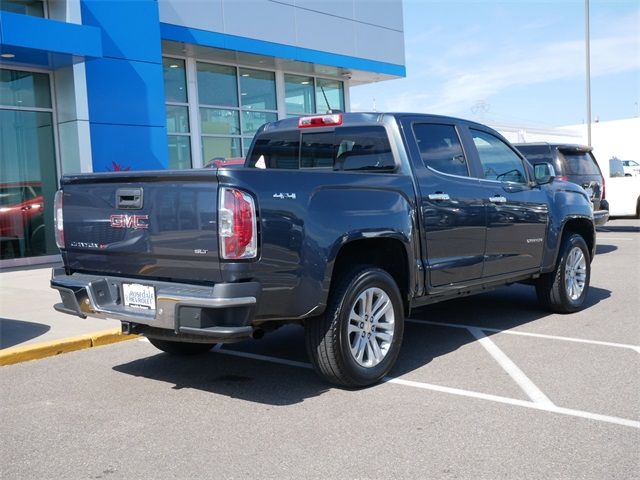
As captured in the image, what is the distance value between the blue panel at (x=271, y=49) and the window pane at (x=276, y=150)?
857 centimetres

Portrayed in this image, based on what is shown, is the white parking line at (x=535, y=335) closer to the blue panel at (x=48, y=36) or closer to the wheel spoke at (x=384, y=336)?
the wheel spoke at (x=384, y=336)

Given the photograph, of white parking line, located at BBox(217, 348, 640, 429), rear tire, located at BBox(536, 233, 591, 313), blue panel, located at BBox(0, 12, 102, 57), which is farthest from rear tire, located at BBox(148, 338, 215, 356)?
blue panel, located at BBox(0, 12, 102, 57)

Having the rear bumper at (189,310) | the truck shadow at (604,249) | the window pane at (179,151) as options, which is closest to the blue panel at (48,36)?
the window pane at (179,151)

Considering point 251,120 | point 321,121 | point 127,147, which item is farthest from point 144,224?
point 251,120

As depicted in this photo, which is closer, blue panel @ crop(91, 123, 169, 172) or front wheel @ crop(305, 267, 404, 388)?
front wheel @ crop(305, 267, 404, 388)

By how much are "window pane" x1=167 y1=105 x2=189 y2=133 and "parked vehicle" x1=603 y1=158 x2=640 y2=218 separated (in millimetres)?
10359

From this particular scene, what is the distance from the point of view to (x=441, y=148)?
6066 mm

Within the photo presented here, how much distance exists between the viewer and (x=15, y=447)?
4.09m

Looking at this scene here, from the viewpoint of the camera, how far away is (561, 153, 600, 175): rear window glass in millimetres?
12258

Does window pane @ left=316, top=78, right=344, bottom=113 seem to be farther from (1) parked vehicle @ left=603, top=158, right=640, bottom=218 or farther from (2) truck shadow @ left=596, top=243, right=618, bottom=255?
(2) truck shadow @ left=596, top=243, right=618, bottom=255

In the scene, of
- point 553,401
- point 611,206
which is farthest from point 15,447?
point 611,206

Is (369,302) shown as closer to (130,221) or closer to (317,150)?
(317,150)

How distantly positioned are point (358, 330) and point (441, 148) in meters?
1.98

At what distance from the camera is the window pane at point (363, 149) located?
5684 mm
